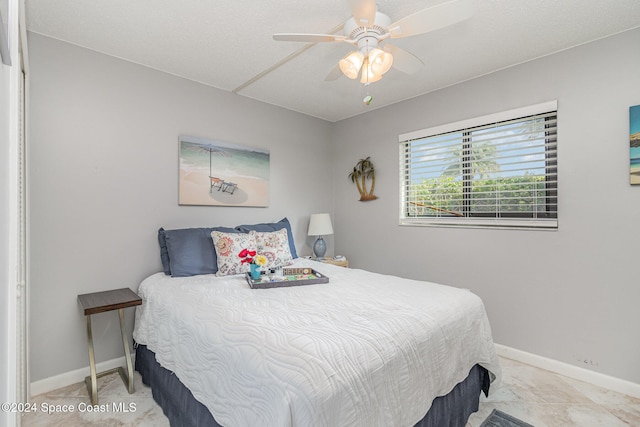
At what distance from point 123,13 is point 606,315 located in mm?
3839

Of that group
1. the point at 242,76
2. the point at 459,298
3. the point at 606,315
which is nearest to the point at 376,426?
the point at 459,298

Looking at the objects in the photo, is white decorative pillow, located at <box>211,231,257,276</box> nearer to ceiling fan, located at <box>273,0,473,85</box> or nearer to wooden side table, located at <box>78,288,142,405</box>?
wooden side table, located at <box>78,288,142,405</box>

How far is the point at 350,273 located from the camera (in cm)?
252

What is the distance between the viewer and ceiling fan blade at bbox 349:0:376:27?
1462mm

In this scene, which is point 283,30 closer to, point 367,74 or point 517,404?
point 367,74

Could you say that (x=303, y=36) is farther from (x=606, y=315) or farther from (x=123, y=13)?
(x=606, y=315)

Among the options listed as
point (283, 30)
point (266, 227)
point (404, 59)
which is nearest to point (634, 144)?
point (404, 59)

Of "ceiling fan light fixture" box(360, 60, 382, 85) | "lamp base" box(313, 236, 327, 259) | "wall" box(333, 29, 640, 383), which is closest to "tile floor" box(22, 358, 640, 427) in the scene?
"wall" box(333, 29, 640, 383)

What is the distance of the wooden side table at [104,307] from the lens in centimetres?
200

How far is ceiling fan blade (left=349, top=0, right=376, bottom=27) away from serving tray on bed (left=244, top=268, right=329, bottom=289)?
1.59 meters

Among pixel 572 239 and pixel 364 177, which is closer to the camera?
pixel 572 239

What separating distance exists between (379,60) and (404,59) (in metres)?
0.19

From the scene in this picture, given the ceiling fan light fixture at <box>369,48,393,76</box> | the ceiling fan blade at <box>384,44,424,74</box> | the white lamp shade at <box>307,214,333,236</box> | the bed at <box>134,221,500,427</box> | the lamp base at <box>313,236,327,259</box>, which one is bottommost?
the bed at <box>134,221,500,427</box>

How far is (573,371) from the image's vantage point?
7.75 ft
